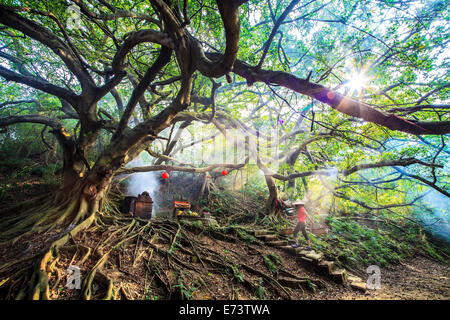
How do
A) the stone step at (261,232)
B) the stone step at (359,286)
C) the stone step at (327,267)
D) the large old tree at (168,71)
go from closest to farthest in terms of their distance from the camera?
the large old tree at (168,71)
the stone step at (359,286)
the stone step at (327,267)
the stone step at (261,232)

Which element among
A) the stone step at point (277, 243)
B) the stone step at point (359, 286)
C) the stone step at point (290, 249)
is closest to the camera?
the stone step at point (359, 286)

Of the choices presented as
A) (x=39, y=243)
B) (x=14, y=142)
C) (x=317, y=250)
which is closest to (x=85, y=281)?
(x=39, y=243)

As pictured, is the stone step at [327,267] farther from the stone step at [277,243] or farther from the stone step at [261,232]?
the stone step at [261,232]

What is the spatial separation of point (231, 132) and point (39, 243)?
8.11 meters

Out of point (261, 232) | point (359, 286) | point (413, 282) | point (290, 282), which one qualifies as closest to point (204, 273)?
point (290, 282)

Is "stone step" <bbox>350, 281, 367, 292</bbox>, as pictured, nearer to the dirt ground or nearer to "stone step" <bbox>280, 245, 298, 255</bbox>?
the dirt ground

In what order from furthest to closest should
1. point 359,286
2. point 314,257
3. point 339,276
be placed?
point 314,257 < point 339,276 < point 359,286

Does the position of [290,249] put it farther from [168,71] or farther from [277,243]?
[168,71]

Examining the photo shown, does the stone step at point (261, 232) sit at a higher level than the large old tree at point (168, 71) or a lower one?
lower

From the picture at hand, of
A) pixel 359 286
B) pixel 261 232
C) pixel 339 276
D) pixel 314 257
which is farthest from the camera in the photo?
pixel 261 232

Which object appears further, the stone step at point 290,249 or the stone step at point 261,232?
the stone step at point 261,232

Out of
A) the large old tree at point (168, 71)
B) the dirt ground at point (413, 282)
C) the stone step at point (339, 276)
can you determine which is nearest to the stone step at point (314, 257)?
the stone step at point (339, 276)

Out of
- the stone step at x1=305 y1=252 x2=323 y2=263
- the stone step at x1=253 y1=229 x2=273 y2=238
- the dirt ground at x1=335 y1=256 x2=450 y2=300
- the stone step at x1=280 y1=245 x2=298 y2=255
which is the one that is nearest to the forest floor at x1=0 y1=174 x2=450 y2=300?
the dirt ground at x1=335 y1=256 x2=450 y2=300

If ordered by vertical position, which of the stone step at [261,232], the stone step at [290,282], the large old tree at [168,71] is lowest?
the stone step at [290,282]
